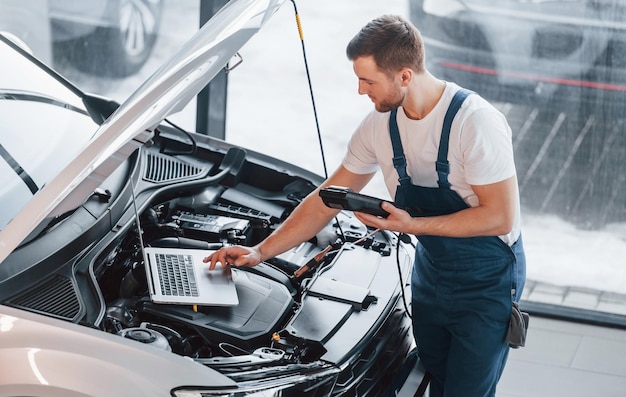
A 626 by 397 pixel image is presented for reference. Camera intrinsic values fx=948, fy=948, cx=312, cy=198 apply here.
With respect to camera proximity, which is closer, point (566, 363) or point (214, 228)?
point (214, 228)

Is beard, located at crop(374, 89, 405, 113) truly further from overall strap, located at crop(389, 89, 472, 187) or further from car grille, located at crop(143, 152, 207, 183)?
car grille, located at crop(143, 152, 207, 183)

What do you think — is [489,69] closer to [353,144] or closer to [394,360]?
[353,144]

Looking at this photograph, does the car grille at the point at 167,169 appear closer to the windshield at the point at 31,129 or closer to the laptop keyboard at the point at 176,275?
the windshield at the point at 31,129

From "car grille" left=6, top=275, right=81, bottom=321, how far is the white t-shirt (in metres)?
0.88

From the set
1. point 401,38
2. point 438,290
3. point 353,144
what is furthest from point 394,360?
point 401,38

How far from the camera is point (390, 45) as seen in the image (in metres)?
2.39

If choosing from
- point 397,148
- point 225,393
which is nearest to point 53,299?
point 225,393

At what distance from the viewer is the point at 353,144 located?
8.87 ft

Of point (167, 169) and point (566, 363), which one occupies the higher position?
point (167, 169)

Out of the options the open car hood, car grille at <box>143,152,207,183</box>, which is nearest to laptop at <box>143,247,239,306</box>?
the open car hood

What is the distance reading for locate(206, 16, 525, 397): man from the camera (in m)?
2.42

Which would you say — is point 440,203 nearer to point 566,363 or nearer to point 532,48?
point 566,363

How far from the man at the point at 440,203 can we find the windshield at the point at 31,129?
0.53 metres

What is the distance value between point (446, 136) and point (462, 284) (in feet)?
1.33
